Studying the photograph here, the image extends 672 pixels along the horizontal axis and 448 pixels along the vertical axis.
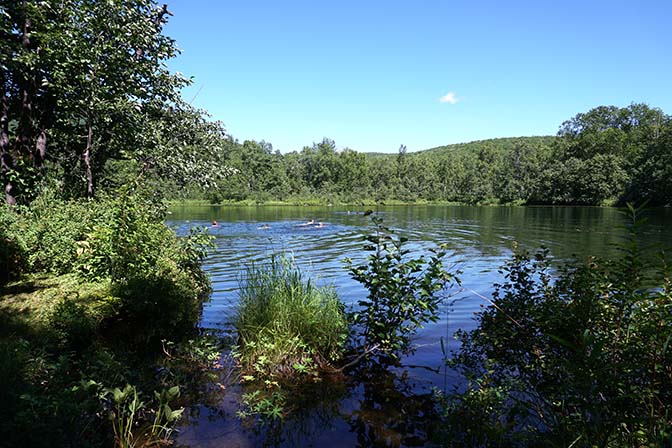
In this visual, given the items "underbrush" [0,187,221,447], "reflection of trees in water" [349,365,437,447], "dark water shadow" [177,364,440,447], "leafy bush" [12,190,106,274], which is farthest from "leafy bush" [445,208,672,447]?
"leafy bush" [12,190,106,274]

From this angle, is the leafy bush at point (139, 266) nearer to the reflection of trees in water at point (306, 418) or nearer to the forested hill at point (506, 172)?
the reflection of trees in water at point (306, 418)

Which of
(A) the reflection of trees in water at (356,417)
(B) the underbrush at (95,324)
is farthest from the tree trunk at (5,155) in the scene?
(A) the reflection of trees in water at (356,417)

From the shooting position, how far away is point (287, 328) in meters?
5.76

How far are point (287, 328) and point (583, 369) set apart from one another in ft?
12.5

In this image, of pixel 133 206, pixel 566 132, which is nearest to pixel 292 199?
pixel 566 132

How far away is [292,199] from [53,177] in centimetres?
8139

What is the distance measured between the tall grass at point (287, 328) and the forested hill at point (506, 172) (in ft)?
155

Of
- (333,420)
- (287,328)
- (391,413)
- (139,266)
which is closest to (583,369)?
(391,413)

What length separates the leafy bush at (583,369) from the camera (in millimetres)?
2881

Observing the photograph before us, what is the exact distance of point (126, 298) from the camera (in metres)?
6.22

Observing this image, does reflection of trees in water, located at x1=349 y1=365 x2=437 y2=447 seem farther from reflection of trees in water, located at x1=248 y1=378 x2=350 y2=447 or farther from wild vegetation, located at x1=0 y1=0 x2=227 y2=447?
wild vegetation, located at x1=0 y1=0 x2=227 y2=447

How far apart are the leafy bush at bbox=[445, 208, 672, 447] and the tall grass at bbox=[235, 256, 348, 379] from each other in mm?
2015

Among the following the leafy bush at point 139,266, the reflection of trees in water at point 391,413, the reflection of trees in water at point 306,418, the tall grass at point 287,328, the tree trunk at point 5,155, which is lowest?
the reflection of trees in water at point 391,413

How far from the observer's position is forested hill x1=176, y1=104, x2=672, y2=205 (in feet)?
232
